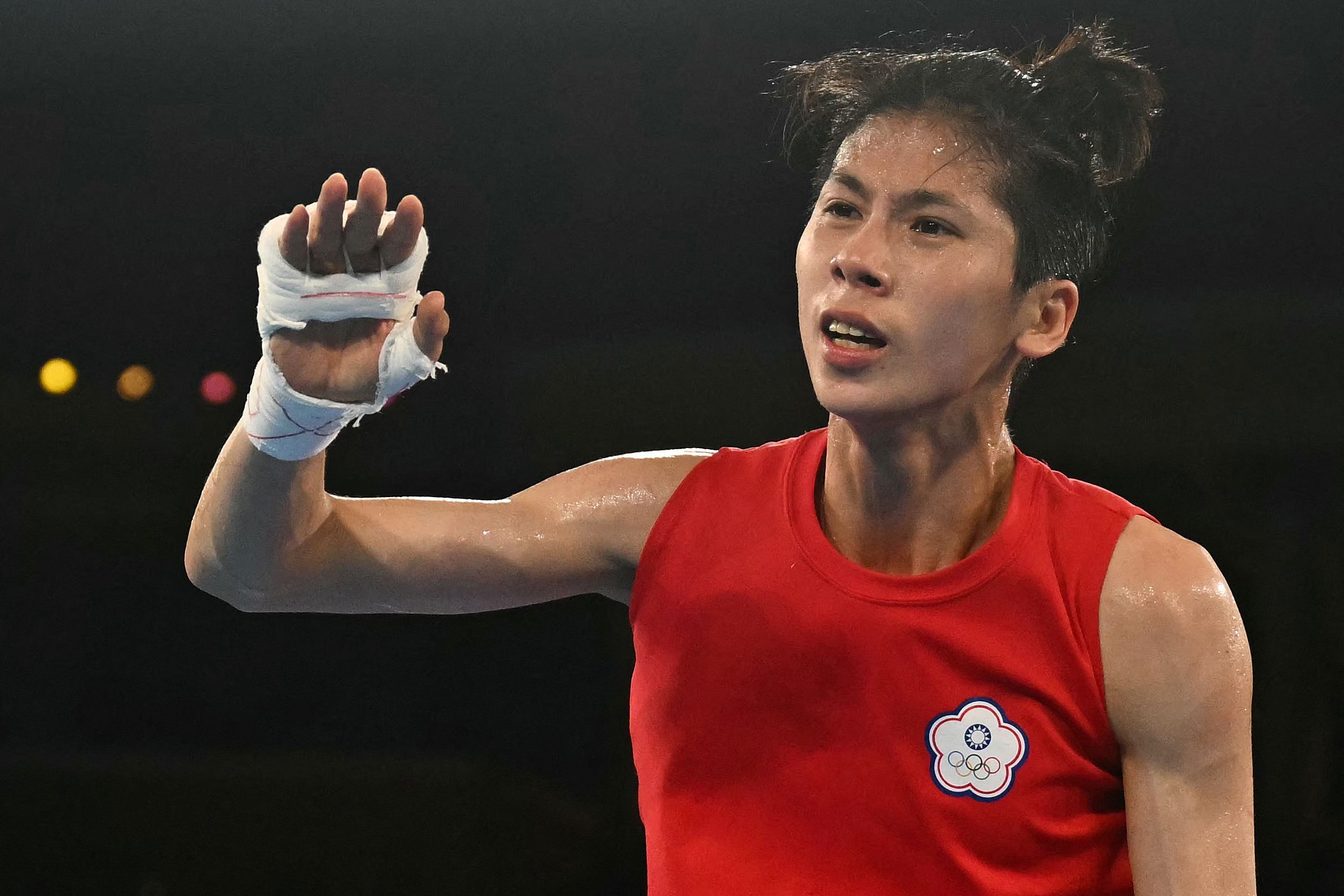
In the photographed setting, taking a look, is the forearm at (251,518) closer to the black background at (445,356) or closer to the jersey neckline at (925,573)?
the jersey neckline at (925,573)

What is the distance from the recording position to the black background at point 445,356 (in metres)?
2.55

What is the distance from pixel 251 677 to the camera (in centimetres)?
268

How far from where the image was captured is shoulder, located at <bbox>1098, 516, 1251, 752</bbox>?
1.20 m

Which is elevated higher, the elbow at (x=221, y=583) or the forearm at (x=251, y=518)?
the forearm at (x=251, y=518)

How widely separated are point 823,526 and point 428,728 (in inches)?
58.1

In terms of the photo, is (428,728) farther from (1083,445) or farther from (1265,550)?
(1265,550)

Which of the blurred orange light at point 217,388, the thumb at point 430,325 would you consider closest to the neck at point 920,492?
the thumb at point 430,325

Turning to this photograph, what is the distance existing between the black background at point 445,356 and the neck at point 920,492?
1.24 metres

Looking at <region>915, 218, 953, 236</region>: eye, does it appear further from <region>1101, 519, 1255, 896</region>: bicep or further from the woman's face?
<region>1101, 519, 1255, 896</region>: bicep

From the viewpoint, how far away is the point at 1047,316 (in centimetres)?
134

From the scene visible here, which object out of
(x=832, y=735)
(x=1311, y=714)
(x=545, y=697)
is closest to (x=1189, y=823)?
(x=832, y=735)

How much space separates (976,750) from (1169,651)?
18 centimetres

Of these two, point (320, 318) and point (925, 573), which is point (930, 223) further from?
point (320, 318)

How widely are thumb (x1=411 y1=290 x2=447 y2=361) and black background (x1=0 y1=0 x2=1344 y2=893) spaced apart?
5.16 feet
